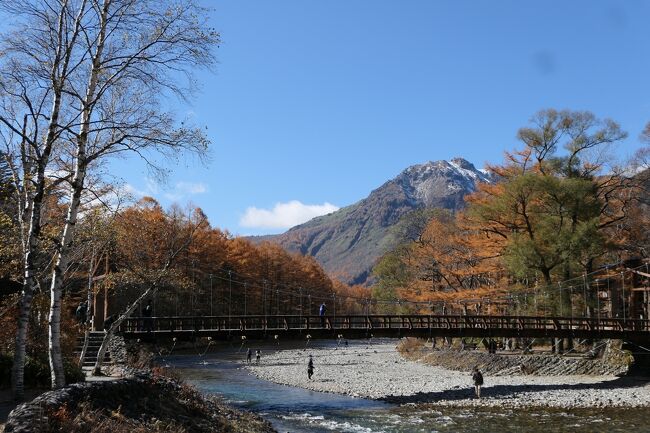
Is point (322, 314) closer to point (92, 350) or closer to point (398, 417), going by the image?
point (398, 417)

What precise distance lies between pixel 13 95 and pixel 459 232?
1555 inches

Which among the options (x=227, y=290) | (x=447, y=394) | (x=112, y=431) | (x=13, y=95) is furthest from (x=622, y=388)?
(x=227, y=290)

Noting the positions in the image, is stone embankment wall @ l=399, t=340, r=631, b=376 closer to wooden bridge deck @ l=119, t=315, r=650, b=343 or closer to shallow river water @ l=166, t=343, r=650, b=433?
wooden bridge deck @ l=119, t=315, r=650, b=343

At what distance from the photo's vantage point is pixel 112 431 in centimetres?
840

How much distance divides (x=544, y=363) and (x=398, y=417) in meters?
15.2

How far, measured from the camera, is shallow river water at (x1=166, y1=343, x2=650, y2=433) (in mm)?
18281

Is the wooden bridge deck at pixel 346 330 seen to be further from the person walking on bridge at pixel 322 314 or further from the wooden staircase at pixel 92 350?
the wooden staircase at pixel 92 350

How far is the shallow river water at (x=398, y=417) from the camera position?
1828cm

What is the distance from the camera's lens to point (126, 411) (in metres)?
10.2

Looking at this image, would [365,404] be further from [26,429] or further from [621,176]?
[621,176]

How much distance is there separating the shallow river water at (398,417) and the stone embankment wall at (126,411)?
429 centimetres

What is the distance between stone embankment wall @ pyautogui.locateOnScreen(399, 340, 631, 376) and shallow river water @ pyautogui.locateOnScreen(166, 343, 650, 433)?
9.67m

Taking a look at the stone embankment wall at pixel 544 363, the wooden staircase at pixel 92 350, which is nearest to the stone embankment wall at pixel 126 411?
the wooden staircase at pixel 92 350

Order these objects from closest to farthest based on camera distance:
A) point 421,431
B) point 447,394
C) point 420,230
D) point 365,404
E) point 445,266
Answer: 1. point 421,431
2. point 365,404
3. point 447,394
4. point 445,266
5. point 420,230
